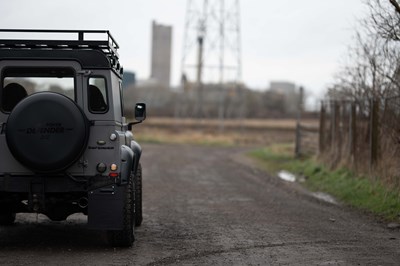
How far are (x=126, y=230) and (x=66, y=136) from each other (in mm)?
1507

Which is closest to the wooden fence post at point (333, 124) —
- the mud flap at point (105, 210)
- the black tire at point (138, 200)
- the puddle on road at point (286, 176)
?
the puddle on road at point (286, 176)

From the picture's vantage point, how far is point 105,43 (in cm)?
955

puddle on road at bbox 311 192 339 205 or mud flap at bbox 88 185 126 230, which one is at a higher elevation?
mud flap at bbox 88 185 126 230

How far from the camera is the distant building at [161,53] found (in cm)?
9712

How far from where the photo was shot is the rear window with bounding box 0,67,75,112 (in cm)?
959

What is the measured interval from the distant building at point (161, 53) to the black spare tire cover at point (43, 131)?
275 ft

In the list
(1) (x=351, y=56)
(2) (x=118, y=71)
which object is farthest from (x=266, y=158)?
(2) (x=118, y=71)

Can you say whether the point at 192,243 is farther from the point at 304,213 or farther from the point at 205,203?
the point at 205,203

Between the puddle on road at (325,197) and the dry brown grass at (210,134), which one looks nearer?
the puddle on road at (325,197)

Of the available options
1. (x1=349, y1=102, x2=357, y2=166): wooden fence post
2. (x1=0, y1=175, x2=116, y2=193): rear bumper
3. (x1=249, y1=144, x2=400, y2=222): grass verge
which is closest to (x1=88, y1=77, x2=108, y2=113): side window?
(x1=0, y1=175, x2=116, y2=193): rear bumper

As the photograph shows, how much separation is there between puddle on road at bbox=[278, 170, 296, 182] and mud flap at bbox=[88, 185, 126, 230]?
41.9 feet

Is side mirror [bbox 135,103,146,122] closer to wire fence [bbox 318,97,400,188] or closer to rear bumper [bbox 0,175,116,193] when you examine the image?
rear bumper [bbox 0,175,116,193]

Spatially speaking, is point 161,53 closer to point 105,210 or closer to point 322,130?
point 322,130

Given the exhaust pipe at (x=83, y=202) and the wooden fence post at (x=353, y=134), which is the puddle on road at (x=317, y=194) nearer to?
the wooden fence post at (x=353, y=134)
